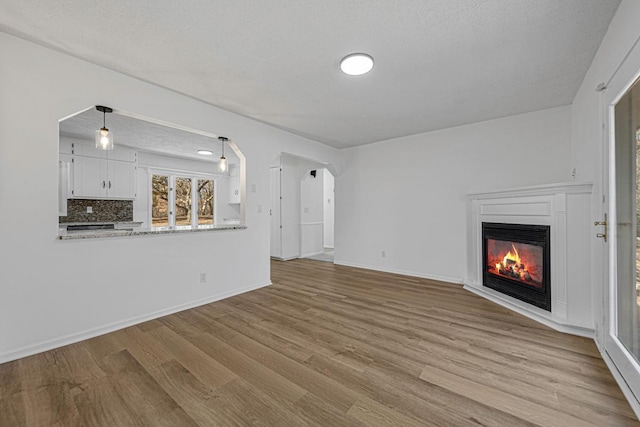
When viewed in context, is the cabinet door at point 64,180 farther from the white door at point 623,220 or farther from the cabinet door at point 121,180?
the white door at point 623,220

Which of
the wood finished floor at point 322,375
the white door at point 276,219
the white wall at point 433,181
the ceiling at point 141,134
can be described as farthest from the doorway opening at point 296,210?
the wood finished floor at point 322,375

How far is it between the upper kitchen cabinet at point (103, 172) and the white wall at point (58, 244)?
3.19m

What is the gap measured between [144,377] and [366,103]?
3409mm

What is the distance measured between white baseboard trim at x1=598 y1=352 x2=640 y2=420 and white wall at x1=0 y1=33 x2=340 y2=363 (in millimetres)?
3713

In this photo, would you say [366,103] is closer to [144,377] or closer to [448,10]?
[448,10]

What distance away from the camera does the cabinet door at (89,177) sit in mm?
4660

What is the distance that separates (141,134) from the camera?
445 cm

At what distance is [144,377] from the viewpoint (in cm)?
179

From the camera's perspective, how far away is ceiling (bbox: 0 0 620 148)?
171cm

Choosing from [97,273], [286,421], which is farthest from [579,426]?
[97,273]

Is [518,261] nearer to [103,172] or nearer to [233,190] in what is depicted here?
[233,190]

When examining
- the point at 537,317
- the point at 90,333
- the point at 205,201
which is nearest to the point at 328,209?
the point at 205,201

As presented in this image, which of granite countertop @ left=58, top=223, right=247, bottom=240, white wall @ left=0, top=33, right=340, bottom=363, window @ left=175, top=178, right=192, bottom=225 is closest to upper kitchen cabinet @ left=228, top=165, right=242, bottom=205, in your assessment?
window @ left=175, top=178, right=192, bottom=225

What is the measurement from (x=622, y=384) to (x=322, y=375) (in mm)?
1897
